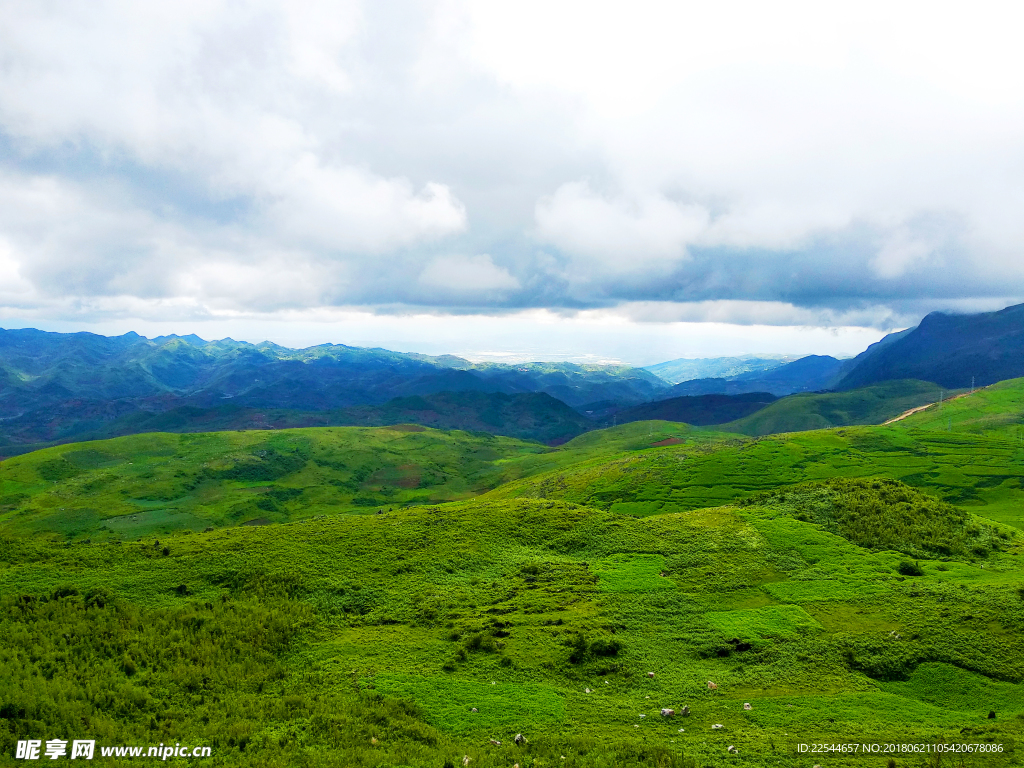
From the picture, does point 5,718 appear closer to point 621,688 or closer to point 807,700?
point 621,688

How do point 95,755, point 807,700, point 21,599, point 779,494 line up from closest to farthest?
point 95,755
point 807,700
point 21,599
point 779,494

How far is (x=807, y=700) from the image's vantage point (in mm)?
34281

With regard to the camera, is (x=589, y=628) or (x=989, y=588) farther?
(x=989, y=588)

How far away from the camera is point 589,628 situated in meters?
44.3

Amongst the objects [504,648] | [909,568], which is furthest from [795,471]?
[504,648]

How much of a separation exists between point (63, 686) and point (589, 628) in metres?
34.1

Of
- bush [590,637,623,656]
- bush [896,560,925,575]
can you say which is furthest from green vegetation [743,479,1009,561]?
bush [590,637,623,656]

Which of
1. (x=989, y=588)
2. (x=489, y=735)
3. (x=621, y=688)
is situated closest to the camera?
(x=489, y=735)

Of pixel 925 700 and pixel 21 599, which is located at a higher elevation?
pixel 21 599

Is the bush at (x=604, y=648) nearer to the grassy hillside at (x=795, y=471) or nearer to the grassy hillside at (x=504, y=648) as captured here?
the grassy hillside at (x=504, y=648)

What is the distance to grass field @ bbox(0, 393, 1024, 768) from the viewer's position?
98.1 feet

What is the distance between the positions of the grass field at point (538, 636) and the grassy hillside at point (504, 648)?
19 cm

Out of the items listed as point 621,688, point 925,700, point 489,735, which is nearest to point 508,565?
point 621,688

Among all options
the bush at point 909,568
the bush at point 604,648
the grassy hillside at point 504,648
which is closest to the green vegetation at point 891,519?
the bush at point 909,568
